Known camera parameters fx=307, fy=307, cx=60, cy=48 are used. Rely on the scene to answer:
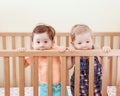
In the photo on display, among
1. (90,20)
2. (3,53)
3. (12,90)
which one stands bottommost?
(12,90)

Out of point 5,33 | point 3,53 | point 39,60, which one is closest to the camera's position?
point 3,53

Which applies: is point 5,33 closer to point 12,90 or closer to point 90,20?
point 12,90

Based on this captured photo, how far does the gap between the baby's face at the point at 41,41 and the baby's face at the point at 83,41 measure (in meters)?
0.15

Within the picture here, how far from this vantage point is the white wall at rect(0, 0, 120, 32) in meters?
2.31

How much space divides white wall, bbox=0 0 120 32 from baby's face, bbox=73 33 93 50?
0.76 m

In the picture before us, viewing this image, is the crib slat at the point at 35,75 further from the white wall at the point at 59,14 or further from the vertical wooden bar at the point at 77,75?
the white wall at the point at 59,14

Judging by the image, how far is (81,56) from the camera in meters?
1.51

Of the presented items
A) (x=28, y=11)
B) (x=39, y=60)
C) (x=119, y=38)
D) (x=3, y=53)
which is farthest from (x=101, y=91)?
(x=28, y=11)

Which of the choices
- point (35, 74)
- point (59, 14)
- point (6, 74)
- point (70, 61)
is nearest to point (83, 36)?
point (70, 61)

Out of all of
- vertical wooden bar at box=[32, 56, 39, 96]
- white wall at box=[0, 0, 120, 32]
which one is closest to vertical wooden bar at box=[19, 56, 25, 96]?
vertical wooden bar at box=[32, 56, 39, 96]

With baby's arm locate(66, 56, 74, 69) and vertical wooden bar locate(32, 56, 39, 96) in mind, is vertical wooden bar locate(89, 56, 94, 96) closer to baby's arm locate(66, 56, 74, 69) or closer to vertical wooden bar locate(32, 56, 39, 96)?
baby's arm locate(66, 56, 74, 69)

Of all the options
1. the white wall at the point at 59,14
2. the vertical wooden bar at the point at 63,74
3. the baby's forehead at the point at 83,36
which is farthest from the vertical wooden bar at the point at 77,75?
the white wall at the point at 59,14

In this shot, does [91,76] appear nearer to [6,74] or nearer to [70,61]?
[70,61]

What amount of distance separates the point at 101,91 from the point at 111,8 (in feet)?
2.99
